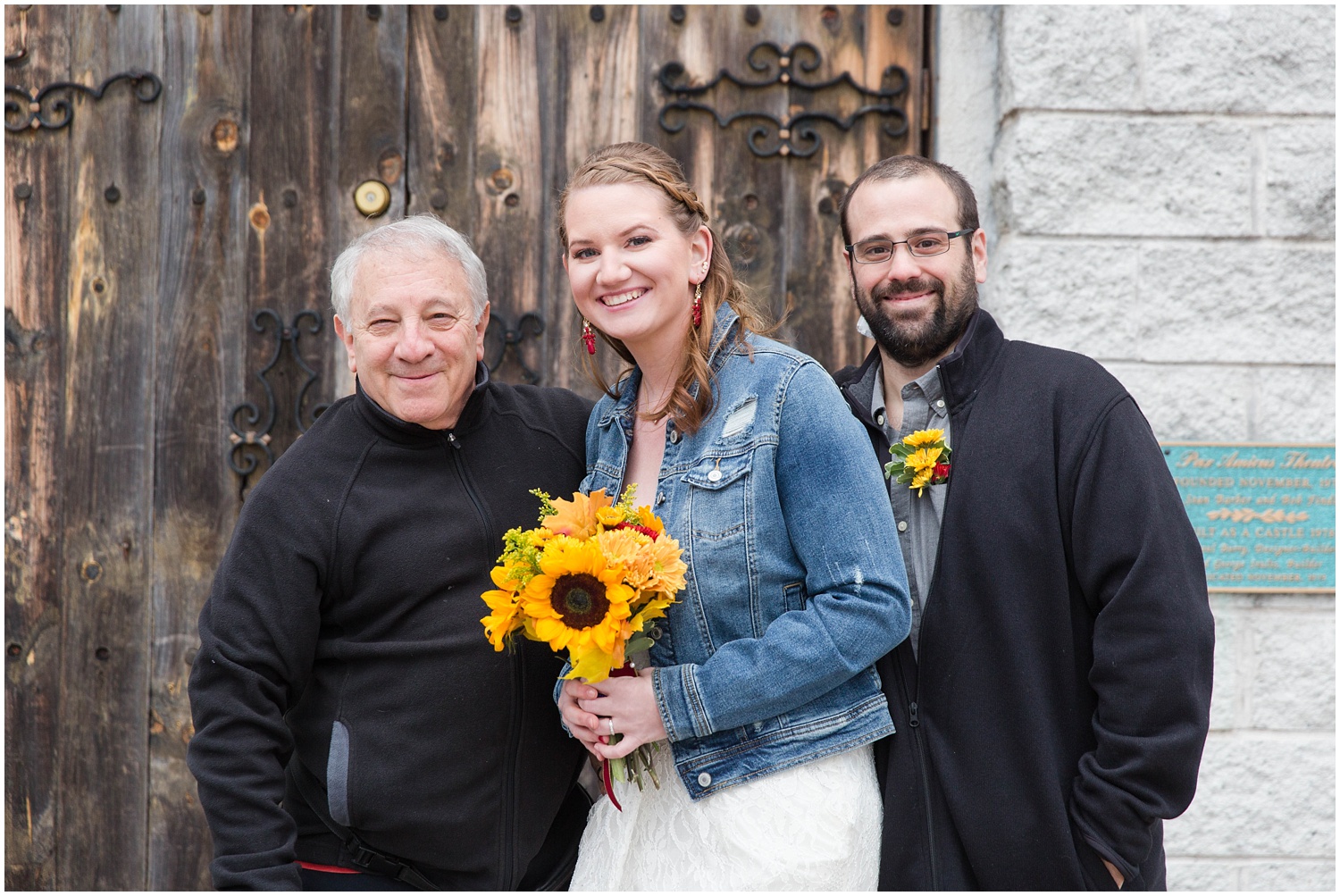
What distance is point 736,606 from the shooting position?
5.72 feet

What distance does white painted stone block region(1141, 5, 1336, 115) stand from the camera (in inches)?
100

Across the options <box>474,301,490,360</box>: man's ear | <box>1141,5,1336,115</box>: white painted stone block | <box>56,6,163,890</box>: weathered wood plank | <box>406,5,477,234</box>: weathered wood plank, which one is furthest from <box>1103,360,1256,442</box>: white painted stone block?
<box>56,6,163,890</box>: weathered wood plank

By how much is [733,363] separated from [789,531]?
13.5 inches

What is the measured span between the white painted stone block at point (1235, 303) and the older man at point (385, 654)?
1690 millimetres

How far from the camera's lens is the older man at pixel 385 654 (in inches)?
73.1

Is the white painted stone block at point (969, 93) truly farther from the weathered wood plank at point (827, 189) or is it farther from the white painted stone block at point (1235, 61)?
the white painted stone block at point (1235, 61)

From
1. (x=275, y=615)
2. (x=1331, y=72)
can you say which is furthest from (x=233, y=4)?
(x=1331, y=72)

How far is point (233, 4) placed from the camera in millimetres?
2812

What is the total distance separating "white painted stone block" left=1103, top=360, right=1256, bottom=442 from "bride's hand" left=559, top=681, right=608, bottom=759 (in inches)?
63.6

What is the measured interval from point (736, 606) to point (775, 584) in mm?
77

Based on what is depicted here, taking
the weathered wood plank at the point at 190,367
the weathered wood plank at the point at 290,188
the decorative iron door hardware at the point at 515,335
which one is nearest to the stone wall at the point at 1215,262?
the decorative iron door hardware at the point at 515,335

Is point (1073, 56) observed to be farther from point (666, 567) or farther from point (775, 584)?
point (666, 567)

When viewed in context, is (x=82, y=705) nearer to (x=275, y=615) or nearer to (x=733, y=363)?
(x=275, y=615)

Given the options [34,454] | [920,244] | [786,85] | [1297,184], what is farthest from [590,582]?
[1297,184]
